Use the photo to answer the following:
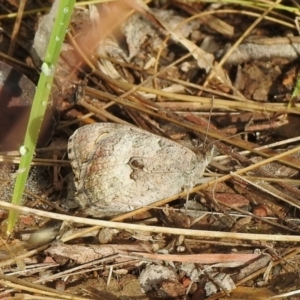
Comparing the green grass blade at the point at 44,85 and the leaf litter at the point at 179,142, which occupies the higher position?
the green grass blade at the point at 44,85

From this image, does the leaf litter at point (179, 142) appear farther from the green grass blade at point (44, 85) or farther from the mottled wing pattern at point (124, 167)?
the green grass blade at point (44, 85)

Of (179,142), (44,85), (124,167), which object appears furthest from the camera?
(179,142)

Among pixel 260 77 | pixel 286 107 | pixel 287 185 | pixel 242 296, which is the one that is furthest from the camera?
pixel 260 77

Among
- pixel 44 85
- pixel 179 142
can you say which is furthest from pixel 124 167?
pixel 44 85

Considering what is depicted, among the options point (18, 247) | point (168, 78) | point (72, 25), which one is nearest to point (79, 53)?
point (72, 25)

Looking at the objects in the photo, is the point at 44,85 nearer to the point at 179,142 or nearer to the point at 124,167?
the point at 124,167

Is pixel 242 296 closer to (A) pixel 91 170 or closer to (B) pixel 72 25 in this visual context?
(A) pixel 91 170

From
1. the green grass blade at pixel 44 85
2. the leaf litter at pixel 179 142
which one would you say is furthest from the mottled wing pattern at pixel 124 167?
the green grass blade at pixel 44 85

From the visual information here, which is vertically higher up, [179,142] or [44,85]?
[44,85]
